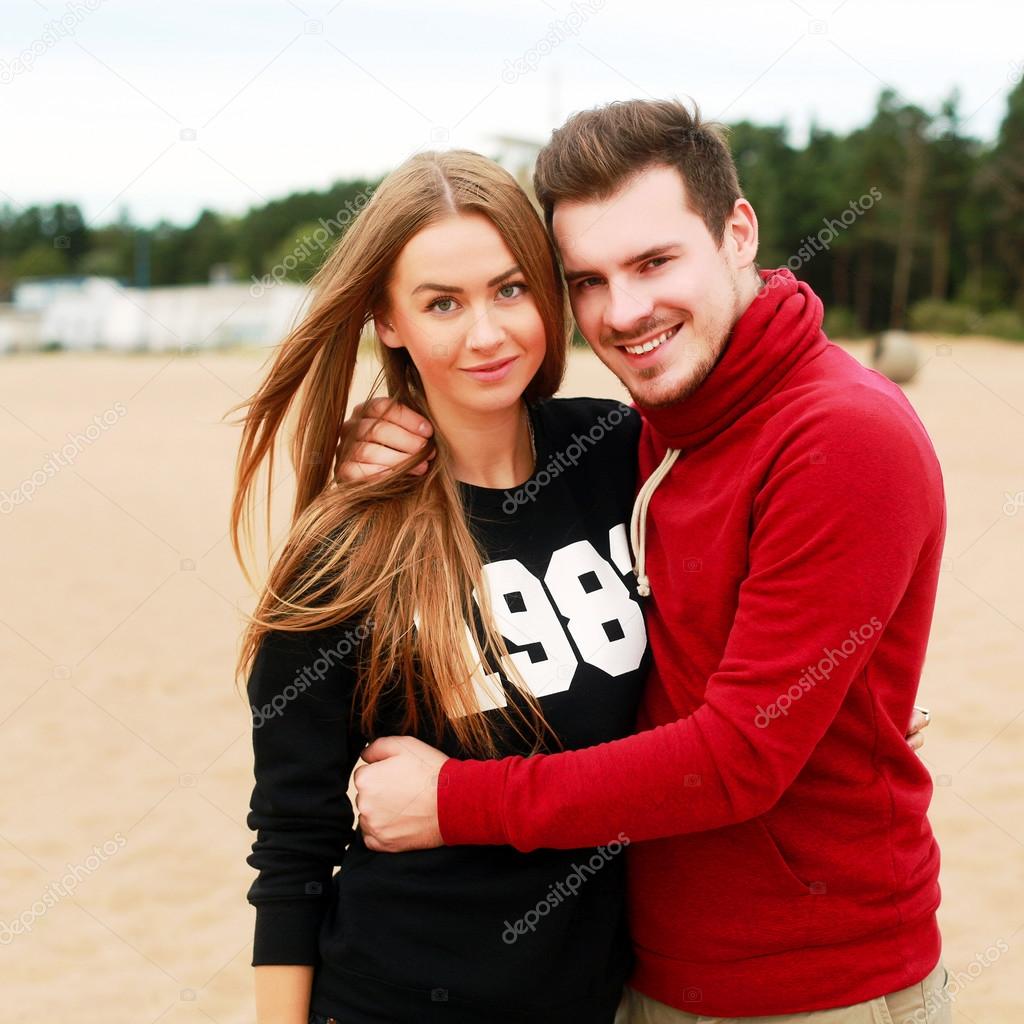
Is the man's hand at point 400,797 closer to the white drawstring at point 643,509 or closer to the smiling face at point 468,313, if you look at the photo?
the white drawstring at point 643,509

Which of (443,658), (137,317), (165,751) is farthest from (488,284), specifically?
(137,317)

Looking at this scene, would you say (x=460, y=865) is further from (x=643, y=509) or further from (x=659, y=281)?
(x=659, y=281)

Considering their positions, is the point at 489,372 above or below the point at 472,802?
above

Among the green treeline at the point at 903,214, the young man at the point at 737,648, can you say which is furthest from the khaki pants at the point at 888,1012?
the green treeline at the point at 903,214

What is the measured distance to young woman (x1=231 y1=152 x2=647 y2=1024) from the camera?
6.51 feet

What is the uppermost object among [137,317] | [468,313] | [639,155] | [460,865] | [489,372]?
[639,155]

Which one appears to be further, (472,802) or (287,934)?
(287,934)

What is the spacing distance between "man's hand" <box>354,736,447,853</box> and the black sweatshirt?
0.04 m

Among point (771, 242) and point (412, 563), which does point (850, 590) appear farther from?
point (771, 242)

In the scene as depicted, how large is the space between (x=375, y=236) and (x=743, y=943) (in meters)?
1.45

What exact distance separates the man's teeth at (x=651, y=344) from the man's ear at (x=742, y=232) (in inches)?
8.4

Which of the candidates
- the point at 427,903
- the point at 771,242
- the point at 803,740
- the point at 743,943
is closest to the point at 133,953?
the point at 427,903

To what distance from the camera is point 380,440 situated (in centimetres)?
230

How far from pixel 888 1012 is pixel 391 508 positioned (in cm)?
124
